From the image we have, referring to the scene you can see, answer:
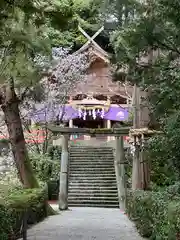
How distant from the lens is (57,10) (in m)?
4.66

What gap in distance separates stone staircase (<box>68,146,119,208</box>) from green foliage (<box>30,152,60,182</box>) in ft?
2.63

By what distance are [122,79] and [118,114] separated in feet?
51.0

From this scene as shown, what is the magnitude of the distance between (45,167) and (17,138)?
7.55 metres

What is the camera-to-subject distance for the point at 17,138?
11.6 meters

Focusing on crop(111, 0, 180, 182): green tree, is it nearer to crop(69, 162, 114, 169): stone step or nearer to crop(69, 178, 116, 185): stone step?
crop(69, 178, 116, 185): stone step

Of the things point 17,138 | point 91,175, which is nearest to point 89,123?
point 91,175

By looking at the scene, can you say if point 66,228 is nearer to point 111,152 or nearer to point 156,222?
point 156,222

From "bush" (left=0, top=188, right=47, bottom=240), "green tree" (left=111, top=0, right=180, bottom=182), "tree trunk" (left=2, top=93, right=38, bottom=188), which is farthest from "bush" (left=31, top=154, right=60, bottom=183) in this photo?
"green tree" (left=111, top=0, right=180, bottom=182)

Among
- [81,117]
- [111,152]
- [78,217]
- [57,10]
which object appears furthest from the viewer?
[81,117]

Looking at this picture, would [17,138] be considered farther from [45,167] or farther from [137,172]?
[45,167]

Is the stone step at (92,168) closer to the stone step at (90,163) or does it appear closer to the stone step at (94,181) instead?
the stone step at (90,163)

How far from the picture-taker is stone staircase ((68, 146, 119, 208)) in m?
16.5

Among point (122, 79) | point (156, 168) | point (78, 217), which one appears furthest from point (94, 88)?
point (122, 79)

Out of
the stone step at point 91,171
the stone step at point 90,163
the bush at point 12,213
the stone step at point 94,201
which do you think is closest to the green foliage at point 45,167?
the stone step at point 90,163
